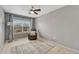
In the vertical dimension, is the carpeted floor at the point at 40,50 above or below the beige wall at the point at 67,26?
below

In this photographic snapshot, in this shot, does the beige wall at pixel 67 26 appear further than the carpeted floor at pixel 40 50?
Yes

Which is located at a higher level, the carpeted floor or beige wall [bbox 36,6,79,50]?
beige wall [bbox 36,6,79,50]

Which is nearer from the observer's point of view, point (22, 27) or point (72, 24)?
point (72, 24)

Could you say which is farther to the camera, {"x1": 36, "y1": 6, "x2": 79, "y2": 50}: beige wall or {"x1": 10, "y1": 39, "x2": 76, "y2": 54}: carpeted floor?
{"x1": 36, "y1": 6, "x2": 79, "y2": 50}: beige wall

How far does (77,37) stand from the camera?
3129 millimetres

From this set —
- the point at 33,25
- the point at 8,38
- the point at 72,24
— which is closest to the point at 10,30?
the point at 8,38

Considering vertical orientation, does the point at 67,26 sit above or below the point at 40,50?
above

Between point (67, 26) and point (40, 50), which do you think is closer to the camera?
point (40, 50)
